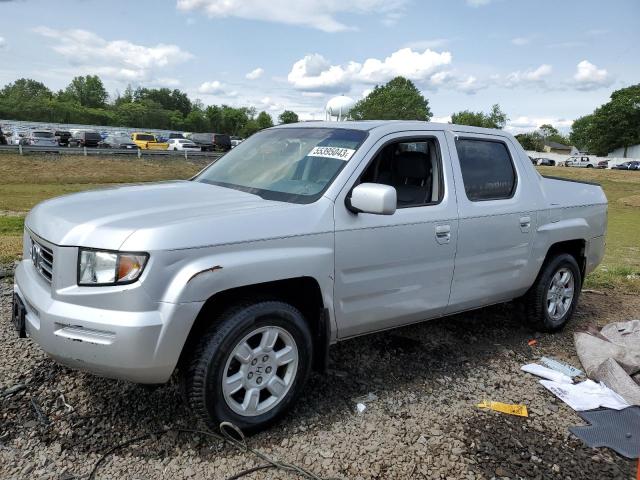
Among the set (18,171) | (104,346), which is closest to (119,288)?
(104,346)

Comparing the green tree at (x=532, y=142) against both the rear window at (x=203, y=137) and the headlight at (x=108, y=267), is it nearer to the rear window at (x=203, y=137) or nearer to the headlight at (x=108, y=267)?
the rear window at (x=203, y=137)

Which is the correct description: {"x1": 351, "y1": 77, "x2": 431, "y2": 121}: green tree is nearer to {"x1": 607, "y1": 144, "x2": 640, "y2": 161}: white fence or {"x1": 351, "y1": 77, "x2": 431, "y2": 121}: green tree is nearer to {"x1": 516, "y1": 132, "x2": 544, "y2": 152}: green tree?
{"x1": 516, "y1": 132, "x2": 544, "y2": 152}: green tree

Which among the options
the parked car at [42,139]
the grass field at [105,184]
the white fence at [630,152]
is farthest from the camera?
the white fence at [630,152]

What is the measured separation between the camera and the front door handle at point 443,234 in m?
3.88

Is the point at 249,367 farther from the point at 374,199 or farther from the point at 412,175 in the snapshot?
the point at 412,175

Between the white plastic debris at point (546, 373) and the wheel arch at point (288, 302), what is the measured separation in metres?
1.85

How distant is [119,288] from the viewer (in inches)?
106

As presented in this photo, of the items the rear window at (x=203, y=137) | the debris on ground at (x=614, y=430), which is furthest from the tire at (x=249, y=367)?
the rear window at (x=203, y=137)

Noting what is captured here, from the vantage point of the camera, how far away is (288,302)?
3408mm

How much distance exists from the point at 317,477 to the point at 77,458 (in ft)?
4.12

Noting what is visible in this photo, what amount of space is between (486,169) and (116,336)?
10.2 feet

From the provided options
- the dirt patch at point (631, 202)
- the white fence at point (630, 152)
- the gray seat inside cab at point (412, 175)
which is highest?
the white fence at point (630, 152)

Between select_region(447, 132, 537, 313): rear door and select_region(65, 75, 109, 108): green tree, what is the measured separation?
130 meters

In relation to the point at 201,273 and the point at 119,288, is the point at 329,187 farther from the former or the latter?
the point at 119,288
